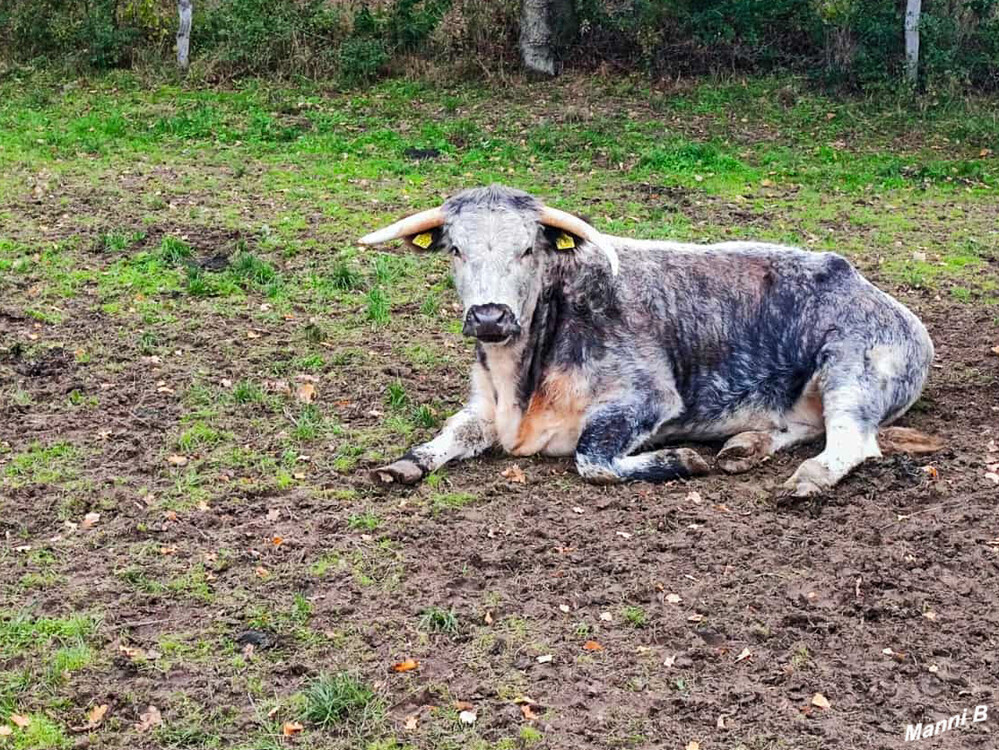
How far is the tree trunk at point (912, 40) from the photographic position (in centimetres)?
1938

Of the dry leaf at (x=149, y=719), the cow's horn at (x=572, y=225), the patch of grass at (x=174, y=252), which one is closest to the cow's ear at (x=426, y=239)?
the cow's horn at (x=572, y=225)

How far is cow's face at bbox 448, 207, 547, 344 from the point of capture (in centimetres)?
734

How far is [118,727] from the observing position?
5297 millimetres

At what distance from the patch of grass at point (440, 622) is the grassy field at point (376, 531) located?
1 cm

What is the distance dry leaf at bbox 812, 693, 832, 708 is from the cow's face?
282 cm

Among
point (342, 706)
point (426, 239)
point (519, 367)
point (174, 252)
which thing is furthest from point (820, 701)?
point (174, 252)

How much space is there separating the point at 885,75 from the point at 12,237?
1352 cm

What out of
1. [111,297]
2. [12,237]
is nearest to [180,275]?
[111,297]

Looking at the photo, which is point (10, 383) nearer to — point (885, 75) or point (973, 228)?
point (973, 228)

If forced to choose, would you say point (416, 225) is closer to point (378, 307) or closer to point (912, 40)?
point (378, 307)

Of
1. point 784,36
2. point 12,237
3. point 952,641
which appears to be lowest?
point 952,641

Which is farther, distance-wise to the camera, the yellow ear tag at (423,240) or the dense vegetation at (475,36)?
the dense vegetation at (475,36)

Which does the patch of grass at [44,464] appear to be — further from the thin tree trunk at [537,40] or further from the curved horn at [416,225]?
Answer: the thin tree trunk at [537,40]

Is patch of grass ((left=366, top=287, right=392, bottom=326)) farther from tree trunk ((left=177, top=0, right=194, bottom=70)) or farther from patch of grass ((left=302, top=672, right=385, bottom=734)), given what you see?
tree trunk ((left=177, top=0, right=194, bottom=70))
